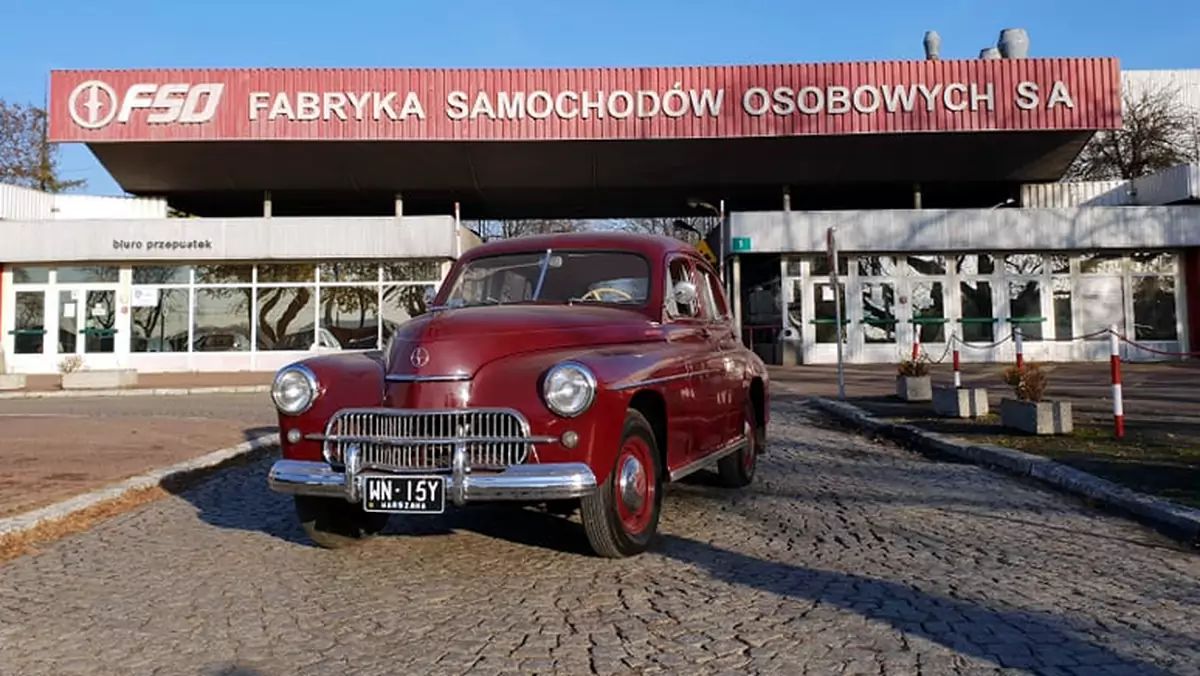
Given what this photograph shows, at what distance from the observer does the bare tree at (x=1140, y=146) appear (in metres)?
30.7

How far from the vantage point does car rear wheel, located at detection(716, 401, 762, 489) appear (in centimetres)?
622

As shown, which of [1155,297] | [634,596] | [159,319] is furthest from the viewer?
[159,319]

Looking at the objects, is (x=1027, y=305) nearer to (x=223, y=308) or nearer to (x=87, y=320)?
(x=223, y=308)

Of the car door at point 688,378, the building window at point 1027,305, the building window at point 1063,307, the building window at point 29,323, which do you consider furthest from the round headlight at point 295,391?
the building window at point 29,323

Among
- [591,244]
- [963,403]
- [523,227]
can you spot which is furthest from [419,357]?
[523,227]

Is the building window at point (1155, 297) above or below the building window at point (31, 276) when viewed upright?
below

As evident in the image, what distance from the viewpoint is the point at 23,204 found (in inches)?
958

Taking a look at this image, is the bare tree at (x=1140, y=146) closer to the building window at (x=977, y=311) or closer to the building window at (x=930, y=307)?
the building window at (x=977, y=311)

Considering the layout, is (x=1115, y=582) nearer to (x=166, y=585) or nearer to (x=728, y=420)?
(x=728, y=420)

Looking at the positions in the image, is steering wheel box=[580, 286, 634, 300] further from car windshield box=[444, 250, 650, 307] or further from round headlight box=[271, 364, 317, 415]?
round headlight box=[271, 364, 317, 415]

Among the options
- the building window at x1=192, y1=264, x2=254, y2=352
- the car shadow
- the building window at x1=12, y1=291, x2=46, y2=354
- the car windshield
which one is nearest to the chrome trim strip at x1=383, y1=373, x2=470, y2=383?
the car windshield

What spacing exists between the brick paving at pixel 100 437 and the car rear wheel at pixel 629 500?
4251 mm

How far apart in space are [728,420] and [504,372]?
2.26 meters

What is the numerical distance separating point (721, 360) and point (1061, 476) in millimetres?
2998
